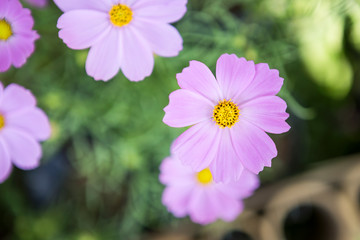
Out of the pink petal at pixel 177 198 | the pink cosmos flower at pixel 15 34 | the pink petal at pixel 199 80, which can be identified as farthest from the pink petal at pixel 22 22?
the pink petal at pixel 177 198

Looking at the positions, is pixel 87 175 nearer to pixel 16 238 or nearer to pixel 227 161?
pixel 16 238

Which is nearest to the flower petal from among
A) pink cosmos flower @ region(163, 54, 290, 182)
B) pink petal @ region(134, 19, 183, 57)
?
pink cosmos flower @ region(163, 54, 290, 182)

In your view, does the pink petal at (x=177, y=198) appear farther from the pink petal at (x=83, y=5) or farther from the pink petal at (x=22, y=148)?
the pink petal at (x=83, y=5)

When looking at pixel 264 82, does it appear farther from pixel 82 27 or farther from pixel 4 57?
pixel 4 57

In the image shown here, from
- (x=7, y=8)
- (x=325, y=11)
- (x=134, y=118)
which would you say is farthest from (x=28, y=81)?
(x=325, y=11)

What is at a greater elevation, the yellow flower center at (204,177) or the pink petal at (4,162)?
the yellow flower center at (204,177)

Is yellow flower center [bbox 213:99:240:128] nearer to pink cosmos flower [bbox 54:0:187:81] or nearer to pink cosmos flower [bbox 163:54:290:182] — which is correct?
pink cosmos flower [bbox 163:54:290:182]
